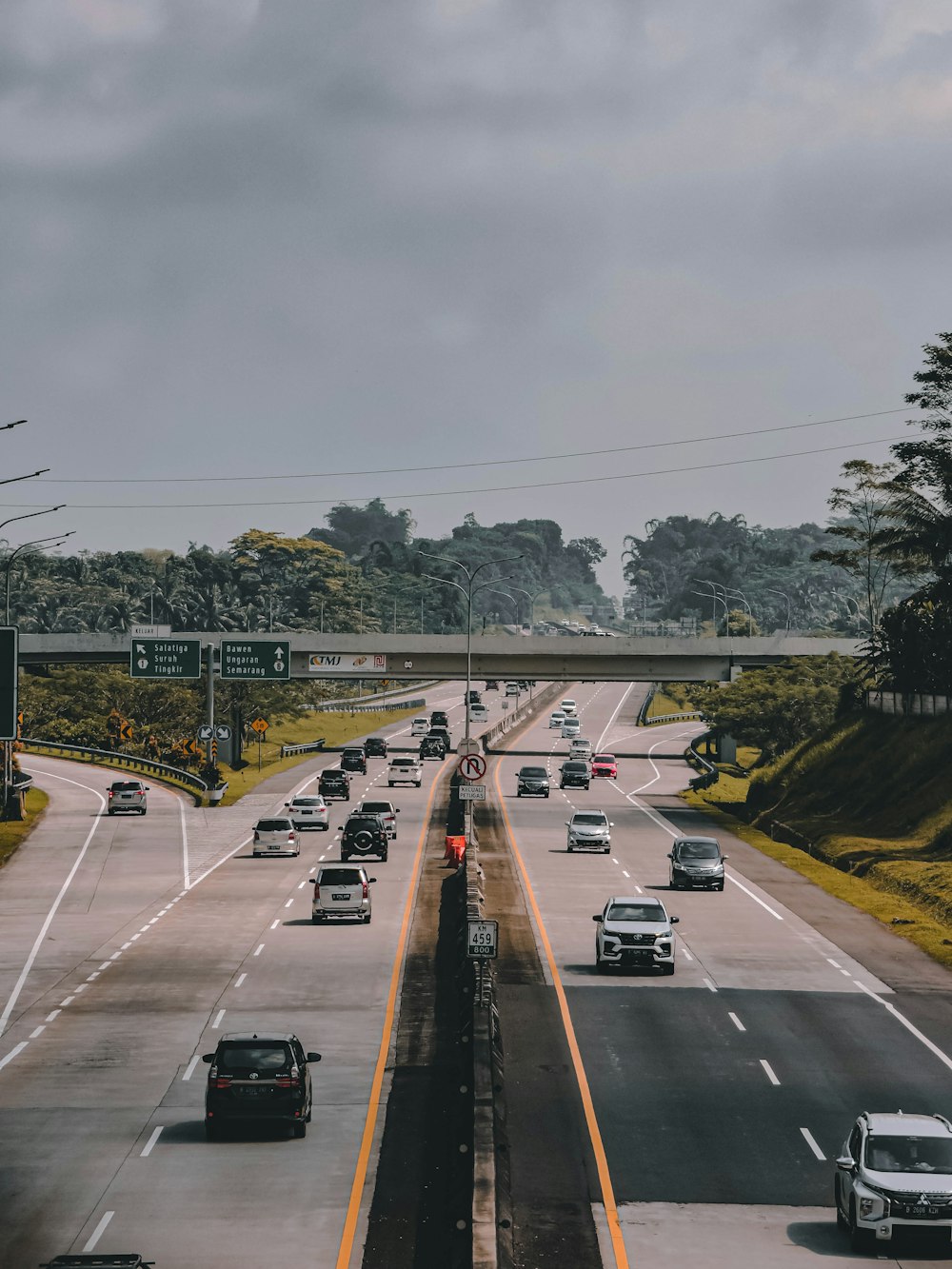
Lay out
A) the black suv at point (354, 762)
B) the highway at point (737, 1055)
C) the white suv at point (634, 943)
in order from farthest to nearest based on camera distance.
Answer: the black suv at point (354, 762)
the white suv at point (634, 943)
the highway at point (737, 1055)

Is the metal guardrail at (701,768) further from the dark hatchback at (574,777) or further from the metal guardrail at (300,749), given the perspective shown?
the metal guardrail at (300,749)

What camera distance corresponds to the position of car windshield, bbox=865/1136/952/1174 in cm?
2114

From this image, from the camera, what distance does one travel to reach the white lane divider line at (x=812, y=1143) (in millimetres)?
26047

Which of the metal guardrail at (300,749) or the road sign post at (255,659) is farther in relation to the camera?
the metal guardrail at (300,749)

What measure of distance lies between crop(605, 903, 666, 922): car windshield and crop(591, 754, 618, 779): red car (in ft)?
251

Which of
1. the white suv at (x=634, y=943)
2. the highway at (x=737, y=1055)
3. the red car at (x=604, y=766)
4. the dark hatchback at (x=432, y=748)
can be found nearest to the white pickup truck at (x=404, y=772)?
the red car at (x=604, y=766)

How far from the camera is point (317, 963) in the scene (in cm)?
4359

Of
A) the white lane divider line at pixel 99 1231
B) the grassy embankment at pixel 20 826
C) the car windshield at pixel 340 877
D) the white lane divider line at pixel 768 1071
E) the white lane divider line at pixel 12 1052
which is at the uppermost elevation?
the car windshield at pixel 340 877

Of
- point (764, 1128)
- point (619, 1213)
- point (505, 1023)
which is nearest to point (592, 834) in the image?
point (505, 1023)

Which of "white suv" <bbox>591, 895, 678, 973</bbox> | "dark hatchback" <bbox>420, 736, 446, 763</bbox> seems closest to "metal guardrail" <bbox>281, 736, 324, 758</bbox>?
"dark hatchback" <bbox>420, 736, 446, 763</bbox>

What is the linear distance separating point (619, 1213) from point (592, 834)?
47409 millimetres

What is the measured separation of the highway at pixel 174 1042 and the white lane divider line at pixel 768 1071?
6.97 metres

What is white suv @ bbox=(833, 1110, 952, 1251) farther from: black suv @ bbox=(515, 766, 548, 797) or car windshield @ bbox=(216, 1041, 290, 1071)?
black suv @ bbox=(515, 766, 548, 797)

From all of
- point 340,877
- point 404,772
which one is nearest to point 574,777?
point 404,772
